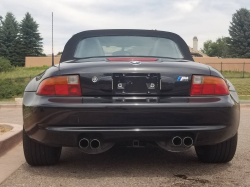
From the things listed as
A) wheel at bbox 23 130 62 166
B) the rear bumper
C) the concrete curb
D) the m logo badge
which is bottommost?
the concrete curb

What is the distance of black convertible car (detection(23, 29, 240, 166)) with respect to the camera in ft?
11.1

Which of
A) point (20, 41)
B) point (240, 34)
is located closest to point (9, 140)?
point (240, 34)

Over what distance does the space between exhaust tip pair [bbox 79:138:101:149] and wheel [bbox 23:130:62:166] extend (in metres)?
0.56

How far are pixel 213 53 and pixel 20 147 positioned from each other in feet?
371

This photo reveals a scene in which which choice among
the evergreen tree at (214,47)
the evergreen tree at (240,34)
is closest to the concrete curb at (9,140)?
the evergreen tree at (240,34)

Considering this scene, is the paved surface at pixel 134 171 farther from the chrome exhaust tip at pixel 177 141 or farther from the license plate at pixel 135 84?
the license plate at pixel 135 84

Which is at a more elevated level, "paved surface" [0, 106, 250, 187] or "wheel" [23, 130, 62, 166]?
"wheel" [23, 130, 62, 166]

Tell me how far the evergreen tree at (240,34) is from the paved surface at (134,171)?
199 ft

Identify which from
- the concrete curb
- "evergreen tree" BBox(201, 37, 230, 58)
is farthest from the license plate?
"evergreen tree" BBox(201, 37, 230, 58)

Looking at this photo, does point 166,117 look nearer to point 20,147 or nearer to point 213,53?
point 20,147

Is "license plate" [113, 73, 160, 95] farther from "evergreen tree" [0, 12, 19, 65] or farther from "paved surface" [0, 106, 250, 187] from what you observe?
"evergreen tree" [0, 12, 19, 65]

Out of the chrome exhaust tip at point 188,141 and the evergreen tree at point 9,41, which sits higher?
the evergreen tree at point 9,41

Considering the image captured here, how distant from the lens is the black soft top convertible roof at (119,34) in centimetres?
457

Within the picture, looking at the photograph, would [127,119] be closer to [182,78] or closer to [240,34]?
[182,78]
